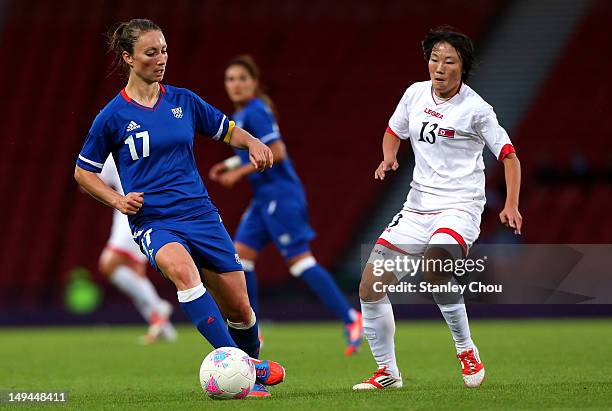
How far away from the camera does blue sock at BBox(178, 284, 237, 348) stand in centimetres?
567

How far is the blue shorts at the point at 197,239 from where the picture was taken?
5.75 m

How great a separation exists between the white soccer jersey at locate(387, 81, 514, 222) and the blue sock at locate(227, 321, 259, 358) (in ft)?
3.91

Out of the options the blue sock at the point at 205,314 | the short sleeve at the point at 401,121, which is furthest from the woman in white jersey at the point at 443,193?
the blue sock at the point at 205,314

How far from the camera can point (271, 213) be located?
30.9 ft

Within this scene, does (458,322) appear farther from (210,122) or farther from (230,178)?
(230,178)

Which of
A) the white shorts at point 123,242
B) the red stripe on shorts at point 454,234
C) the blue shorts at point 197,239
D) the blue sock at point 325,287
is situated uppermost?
the red stripe on shorts at point 454,234

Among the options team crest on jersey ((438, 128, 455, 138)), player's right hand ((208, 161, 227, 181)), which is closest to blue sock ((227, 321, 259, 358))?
team crest on jersey ((438, 128, 455, 138))

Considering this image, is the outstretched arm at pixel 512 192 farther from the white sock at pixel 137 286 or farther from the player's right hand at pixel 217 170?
the white sock at pixel 137 286

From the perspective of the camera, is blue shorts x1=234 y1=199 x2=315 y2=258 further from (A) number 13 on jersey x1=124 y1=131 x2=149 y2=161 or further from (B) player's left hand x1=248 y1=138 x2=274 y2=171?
(A) number 13 on jersey x1=124 y1=131 x2=149 y2=161

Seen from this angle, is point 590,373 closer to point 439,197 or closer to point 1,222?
point 439,197

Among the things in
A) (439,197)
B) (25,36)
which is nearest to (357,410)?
(439,197)

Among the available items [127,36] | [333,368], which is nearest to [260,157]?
[127,36]

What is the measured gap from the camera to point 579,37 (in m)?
18.3

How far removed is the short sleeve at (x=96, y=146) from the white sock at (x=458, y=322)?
6.88ft
